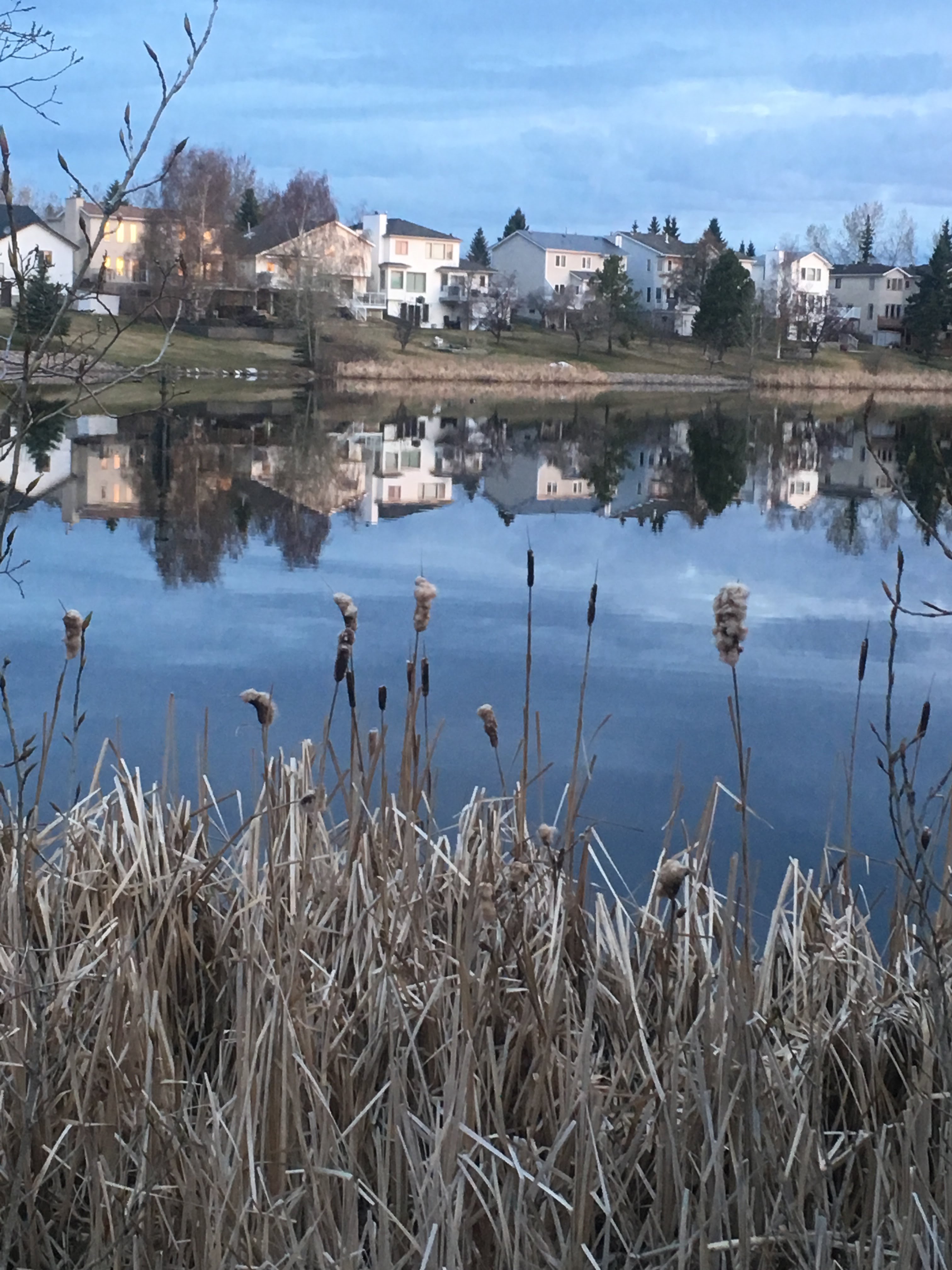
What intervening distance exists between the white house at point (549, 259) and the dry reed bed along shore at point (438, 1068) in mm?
86299

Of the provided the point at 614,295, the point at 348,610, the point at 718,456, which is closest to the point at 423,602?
the point at 348,610

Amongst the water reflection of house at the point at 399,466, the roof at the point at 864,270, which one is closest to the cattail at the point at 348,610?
the water reflection of house at the point at 399,466

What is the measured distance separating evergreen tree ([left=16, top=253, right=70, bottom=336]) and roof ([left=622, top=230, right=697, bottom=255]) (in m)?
95.3

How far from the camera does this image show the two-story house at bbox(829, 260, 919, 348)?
9406 centimetres

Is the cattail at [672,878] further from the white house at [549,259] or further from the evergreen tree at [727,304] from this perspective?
the white house at [549,259]

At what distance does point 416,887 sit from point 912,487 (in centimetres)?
1846

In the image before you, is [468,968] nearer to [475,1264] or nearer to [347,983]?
[475,1264]

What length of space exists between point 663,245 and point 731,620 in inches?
3918

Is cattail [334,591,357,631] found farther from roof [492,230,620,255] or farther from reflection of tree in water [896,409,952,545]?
roof [492,230,620,255]

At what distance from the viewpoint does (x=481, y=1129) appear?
2.88m

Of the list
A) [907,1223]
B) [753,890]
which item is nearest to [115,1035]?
[753,890]

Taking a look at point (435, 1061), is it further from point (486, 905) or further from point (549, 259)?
point (549, 259)

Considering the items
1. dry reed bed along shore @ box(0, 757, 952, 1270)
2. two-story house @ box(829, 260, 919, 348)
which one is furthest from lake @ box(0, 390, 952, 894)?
two-story house @ box(829, 260, 919, 348)

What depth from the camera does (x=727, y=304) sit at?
70.3 meters
